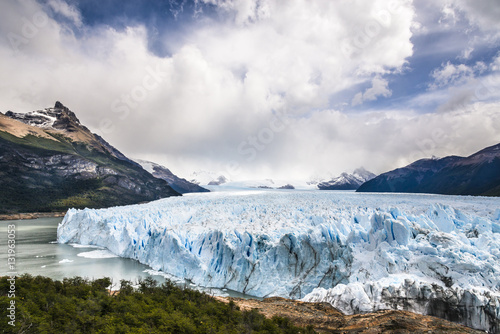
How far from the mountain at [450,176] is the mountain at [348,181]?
60.8 meters

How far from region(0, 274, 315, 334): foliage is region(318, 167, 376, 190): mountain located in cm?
16158

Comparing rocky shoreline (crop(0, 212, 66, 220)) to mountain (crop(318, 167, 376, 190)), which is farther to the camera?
mountain (crop(318, 167, 376, 190))

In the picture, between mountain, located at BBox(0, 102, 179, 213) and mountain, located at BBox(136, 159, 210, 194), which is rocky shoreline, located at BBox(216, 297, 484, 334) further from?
mountain, located at BBox(136, 159, 210, 194)

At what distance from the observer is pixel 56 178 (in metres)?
85.2

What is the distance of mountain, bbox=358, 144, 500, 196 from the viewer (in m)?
72.2

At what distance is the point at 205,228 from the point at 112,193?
256ft

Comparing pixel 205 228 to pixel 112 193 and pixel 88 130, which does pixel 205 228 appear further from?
pixel 88 130

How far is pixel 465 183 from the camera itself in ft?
252

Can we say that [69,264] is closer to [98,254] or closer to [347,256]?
[98,254]

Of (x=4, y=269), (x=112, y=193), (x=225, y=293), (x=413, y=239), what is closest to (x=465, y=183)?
(x=413, y=239)

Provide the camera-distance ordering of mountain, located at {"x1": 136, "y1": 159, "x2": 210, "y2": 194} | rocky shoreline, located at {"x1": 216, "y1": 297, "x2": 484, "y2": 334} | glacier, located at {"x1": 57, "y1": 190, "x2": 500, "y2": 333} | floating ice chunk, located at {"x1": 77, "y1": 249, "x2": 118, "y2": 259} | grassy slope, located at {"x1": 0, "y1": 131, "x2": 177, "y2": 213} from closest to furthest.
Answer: rocky shoreline, located at {"x1": 216, "y1": 297, "x2": 484, "y2": 334} < glacier, located at {"x1": 57, "y1": 190, "x2": 500, "y2": 333} < floating ice chunk, located at {"x1": 77, "y1": 249, "x2": 118, "y2": 259} < grassy slope, located at {"x1": 0, "y1": 131, "x2": 177, "y2": 213} < mountain, located at {"x1": 136, "y1": 159, "x2": 210, "y2": 194}

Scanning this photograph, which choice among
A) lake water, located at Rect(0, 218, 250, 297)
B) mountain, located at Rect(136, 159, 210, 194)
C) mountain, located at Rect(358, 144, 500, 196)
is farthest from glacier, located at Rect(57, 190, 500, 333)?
mountain, located at Rect(136, 159, 210, 194)

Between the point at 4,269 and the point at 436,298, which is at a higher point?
the point at 436,298

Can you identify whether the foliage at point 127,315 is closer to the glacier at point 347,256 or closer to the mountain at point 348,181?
the glacier at point 347,256
